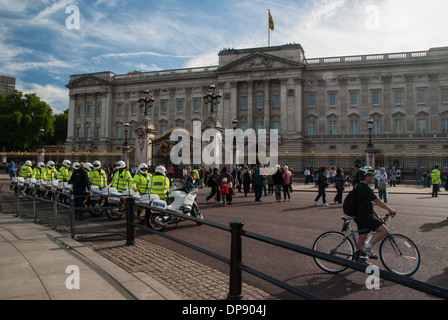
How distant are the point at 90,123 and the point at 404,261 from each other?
6962cm

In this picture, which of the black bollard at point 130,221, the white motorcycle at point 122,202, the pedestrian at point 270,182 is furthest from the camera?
the pedestrian at point 270,182

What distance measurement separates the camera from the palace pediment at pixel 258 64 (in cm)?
5344

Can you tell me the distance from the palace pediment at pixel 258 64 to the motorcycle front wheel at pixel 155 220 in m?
48.4

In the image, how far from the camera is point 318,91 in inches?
2146

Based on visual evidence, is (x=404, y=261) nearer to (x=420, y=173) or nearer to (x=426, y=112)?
(x=420, y=173)

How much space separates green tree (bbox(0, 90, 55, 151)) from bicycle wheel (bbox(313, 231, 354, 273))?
69.1 meters

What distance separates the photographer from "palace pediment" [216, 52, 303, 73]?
2104 inches

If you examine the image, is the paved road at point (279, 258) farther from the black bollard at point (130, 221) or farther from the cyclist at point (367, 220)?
the cyclist at point (367, 220)

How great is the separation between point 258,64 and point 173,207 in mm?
49190

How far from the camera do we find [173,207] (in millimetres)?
9648

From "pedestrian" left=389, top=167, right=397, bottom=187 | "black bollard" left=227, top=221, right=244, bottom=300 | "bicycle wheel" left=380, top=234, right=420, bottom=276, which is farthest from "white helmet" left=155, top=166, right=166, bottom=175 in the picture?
"pedestrian" left=389, top=167, right=397, bottom=187

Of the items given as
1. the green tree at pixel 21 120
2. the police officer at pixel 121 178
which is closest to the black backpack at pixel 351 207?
the police officer at pixel 121 178
